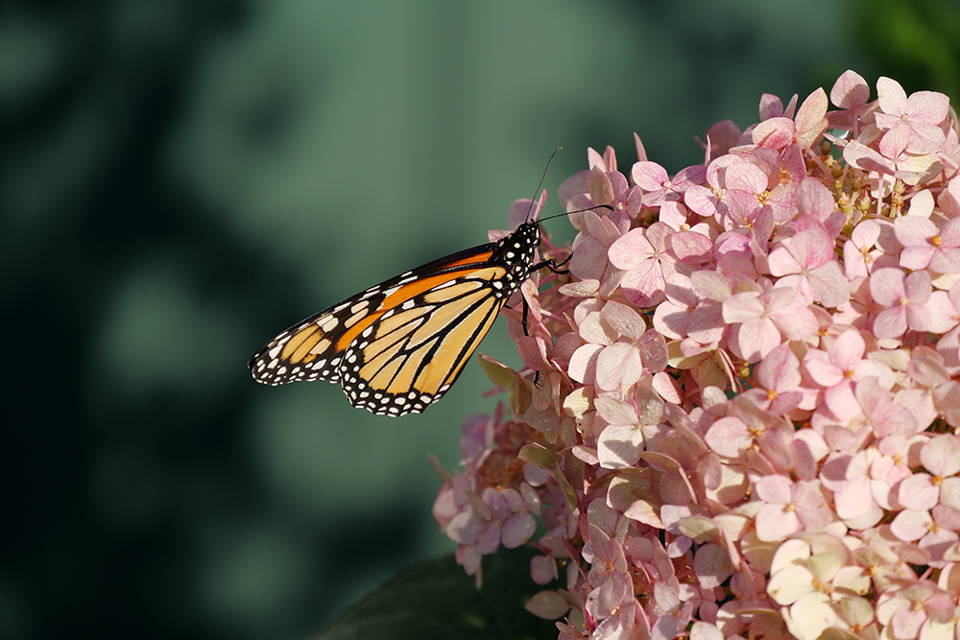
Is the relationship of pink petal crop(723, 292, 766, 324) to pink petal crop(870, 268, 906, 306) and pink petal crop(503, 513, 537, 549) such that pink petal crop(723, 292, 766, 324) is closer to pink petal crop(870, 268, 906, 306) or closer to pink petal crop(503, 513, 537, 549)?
pink petal crop(870, 268, 906, 306)

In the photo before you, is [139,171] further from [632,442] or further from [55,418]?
[632,442]

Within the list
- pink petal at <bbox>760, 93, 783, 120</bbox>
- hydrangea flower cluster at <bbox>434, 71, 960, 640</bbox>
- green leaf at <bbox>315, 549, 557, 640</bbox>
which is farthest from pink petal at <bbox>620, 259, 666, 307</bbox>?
green leaf at <bbox>315, 549, 557, 640</bbox>

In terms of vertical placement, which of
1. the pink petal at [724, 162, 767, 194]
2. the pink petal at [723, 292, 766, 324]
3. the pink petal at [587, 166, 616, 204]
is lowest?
the pink petal at [723, 292, 766, 324]

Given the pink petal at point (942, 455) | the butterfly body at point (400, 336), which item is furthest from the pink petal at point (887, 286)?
the butterfly body at point (400, 336)

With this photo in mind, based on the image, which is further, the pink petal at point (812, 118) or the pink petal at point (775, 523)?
the pink petal at point (812, 118)

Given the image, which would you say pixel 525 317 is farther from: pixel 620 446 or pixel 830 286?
pixel 830 286

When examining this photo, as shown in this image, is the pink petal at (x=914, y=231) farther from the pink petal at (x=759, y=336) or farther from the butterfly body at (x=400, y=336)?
the butterfly body at (x=400, y=336)
